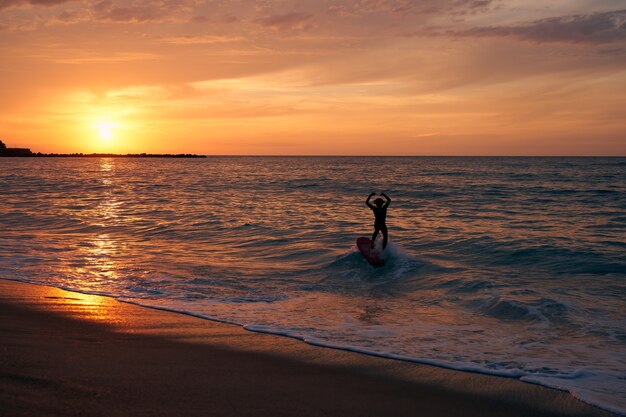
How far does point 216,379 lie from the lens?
229 inches

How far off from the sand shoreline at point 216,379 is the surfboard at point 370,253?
24.5ft

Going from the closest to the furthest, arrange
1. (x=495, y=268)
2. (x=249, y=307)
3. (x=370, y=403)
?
(x=370, y=403), (x=249, y=307), (x=495, y=268)

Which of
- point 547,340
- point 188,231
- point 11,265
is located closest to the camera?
point 547,340

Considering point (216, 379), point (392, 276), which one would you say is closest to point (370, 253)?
point (392, 276)

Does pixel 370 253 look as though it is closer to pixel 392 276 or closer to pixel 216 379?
pixel 392 276

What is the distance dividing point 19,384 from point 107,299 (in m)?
5.28

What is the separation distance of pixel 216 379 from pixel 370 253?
32.5ft

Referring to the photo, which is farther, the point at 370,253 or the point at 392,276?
the point at 370,253

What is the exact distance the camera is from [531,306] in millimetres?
10430

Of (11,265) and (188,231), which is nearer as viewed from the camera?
(11,265)

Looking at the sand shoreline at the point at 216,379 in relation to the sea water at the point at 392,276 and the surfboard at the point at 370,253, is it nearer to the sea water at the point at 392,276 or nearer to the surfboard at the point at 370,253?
the sea water at the point at 392,276

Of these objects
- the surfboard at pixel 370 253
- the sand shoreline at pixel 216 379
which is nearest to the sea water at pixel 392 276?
the surfboard at pixel 370 253

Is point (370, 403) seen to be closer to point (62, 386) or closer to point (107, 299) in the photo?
point (62, 386)

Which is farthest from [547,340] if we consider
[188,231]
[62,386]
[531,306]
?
[188,231]
